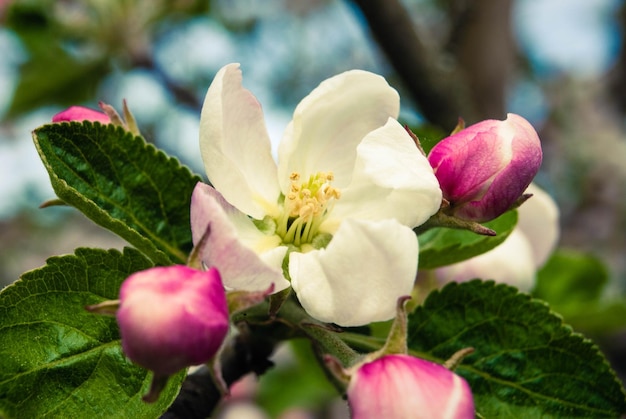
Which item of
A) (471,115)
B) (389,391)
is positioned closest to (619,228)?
(471,115)

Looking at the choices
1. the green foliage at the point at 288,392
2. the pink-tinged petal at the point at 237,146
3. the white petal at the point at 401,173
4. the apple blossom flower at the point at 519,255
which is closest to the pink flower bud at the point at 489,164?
the white petal at the point at 401,173

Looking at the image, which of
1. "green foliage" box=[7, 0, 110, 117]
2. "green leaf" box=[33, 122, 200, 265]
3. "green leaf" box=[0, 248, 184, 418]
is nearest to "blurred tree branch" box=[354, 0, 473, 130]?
"green leaf" box=[33, 122, 200, 265]

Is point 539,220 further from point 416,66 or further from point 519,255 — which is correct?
point 416,66

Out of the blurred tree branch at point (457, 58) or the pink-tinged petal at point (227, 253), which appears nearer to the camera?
the pink-tinged petal at point (227, 253)

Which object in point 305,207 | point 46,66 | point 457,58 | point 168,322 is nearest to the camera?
point 168,322

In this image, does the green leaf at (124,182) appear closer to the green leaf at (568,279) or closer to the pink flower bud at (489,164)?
the pink flower bud at (489,164)

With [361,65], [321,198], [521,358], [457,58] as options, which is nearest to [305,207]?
[321,198]
